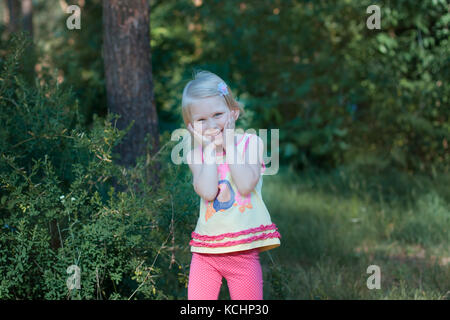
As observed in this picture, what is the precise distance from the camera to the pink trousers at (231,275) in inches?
93.0

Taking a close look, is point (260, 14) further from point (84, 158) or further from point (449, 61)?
point (84, 158)

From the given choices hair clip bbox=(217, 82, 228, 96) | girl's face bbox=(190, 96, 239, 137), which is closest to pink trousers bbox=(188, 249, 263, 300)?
girl's face bbox=(190, 96, 239, 137)

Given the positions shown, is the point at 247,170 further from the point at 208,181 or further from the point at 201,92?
the point at 201,92

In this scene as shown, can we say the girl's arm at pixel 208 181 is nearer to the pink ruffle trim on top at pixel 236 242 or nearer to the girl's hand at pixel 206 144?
the girl's hand at pixel 206 144

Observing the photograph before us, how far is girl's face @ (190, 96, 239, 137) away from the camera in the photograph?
91.7 inches

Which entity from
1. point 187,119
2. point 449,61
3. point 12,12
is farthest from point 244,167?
point 12,12

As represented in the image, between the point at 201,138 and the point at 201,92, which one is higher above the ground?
the point at 201,92

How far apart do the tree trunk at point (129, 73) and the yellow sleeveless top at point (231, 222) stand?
1601 mm

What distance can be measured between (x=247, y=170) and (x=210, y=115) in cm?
28

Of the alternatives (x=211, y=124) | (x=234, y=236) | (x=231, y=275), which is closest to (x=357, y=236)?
(x=231, y=275)

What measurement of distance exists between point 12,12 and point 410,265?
8.97 meters

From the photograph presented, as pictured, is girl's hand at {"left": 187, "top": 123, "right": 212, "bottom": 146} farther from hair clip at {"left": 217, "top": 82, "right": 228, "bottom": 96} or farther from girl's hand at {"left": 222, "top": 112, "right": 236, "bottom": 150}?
hair clip at {"left": 217, "top": 82, "right": 228, "bottom": 96}

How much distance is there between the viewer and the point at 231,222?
7.57 feet

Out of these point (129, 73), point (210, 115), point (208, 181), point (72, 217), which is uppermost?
point (129, 73)
